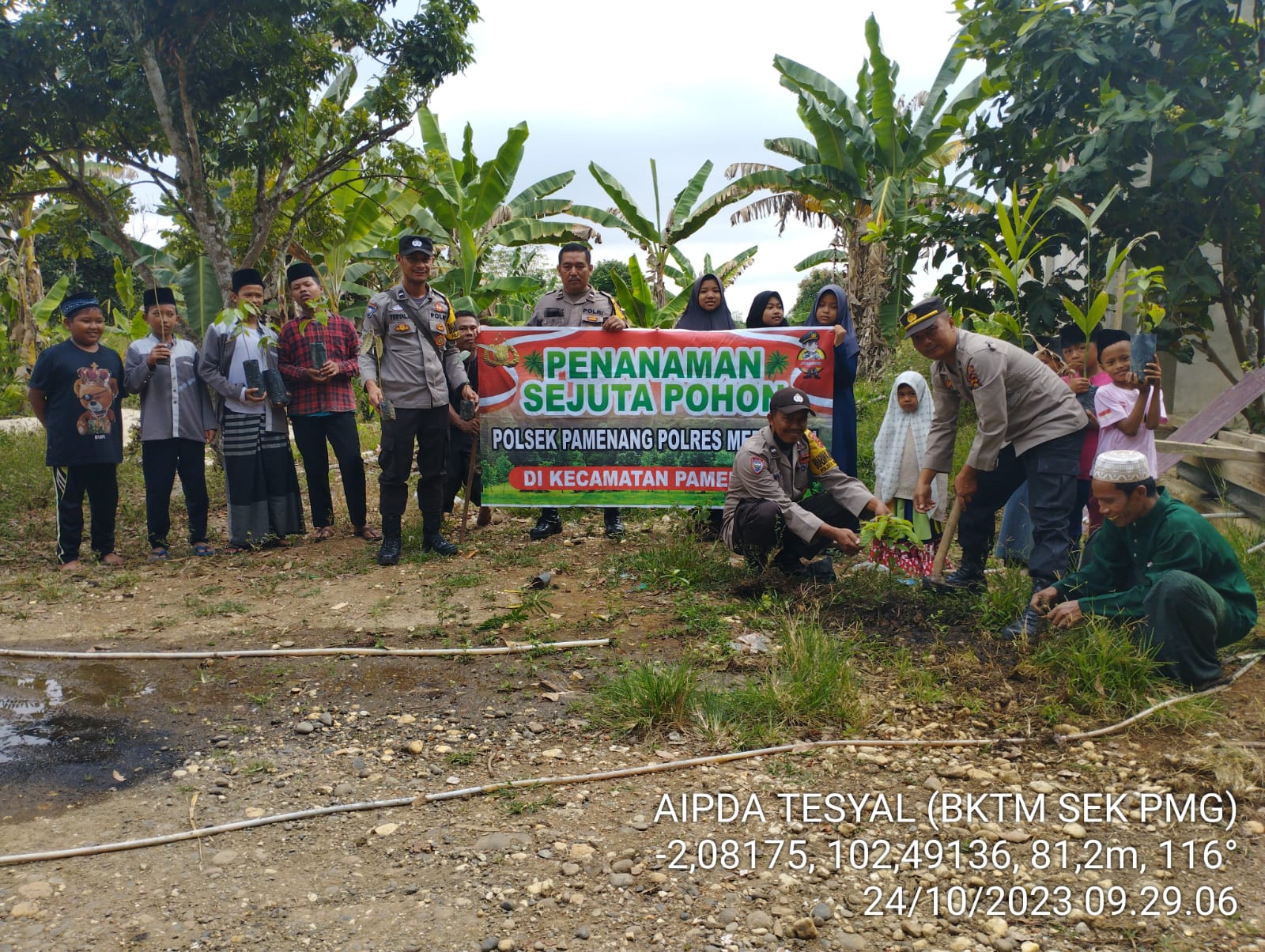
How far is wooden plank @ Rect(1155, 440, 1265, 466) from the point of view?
20.8 feet

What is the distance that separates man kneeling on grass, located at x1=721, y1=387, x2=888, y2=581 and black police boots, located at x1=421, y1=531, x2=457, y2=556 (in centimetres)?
198

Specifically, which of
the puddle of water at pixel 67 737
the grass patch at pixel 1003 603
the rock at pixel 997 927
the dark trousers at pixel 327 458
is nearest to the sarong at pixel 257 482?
the dark trousers at pixel 327 458

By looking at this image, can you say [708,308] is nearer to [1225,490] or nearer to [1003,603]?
[1003,603]

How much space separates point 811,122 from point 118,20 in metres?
8.04

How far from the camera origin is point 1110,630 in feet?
13.5

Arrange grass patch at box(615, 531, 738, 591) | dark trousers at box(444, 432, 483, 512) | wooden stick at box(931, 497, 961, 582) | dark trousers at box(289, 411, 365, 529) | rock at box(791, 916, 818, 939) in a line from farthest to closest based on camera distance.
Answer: dark trousers at box(444, 432, 483, 512) < dark trousers at box(289, 411, 365, 529) < grass patch at box(615, 531, 738, 591) < wooden stick at box(931, 497, 961, 582) < rock at box(791, 916, 818, 939)

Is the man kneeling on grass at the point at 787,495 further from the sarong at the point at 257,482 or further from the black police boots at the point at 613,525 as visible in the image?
the sarong at the point at 257,482

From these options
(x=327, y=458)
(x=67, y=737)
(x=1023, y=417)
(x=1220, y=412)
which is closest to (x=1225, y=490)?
(x=1220, y=412)

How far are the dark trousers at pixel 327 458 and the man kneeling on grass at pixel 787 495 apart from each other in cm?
276

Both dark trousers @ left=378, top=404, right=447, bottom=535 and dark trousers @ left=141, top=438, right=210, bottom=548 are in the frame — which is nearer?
dark trousers @ left=378, top=404, right=447, bottom=535

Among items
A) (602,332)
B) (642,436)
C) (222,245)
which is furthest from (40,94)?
(642,436)

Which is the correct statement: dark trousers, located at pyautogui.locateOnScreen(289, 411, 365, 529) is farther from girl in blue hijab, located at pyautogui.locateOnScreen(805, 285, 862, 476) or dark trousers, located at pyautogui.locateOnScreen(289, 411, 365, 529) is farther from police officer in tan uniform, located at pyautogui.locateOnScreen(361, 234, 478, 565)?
girl in blue hijab, located at pyautogui.locateOnScreen(805, 285, 862, 476)

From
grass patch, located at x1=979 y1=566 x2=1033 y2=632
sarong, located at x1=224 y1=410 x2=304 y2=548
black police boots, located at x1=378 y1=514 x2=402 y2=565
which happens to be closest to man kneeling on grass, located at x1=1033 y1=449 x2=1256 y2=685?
grass patch, located at x1=979 y1=566 x2=1033 y2=632

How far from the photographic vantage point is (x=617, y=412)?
6867 mm
